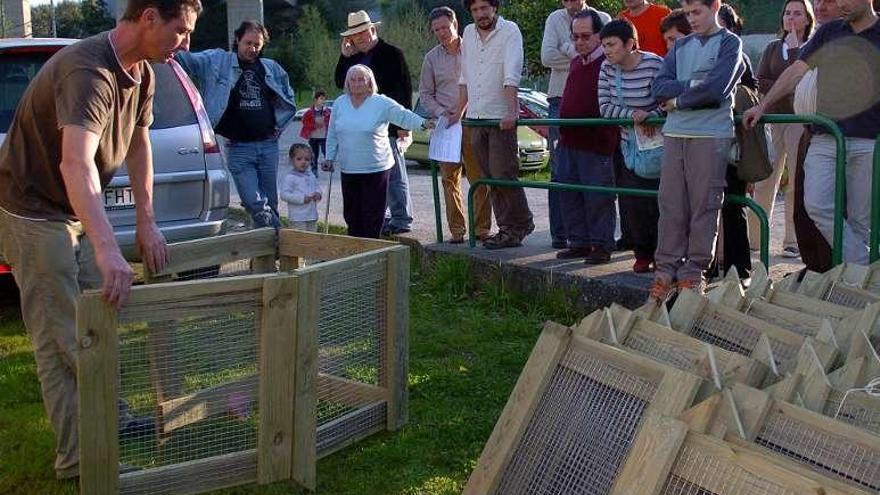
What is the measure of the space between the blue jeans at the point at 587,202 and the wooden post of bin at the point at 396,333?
101 inches

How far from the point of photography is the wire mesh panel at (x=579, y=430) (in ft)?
10.5

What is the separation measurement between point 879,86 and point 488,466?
3.26 metres

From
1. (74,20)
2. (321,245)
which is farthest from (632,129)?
(74,20)

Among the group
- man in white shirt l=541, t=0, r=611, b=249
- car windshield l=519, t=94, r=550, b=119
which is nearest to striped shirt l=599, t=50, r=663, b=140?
man in white shirt l=541, t=0, r=611, b=249

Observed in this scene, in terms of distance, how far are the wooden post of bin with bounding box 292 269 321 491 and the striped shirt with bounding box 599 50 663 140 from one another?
2.97 meters

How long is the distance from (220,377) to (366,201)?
12.6 ft

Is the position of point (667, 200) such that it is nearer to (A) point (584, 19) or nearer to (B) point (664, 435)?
(A) point (584, 19)

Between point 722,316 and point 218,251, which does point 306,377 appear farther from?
point 722,316

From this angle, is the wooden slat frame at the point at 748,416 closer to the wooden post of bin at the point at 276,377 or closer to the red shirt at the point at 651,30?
the wooden post of bin at the point at 276,377

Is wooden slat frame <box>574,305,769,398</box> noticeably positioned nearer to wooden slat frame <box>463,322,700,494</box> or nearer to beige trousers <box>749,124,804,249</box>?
wooden slat frame <box>463,322,700,494</box>

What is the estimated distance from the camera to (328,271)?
4.03 meters

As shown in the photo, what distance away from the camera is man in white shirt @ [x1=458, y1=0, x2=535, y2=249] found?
7340 millimetres

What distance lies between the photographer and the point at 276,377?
383 cm

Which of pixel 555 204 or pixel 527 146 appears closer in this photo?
pixel 555 204
